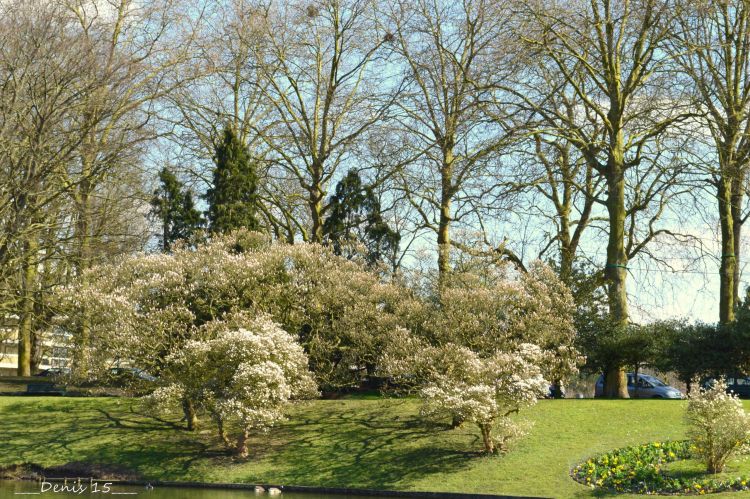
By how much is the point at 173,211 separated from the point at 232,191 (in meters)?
3.76

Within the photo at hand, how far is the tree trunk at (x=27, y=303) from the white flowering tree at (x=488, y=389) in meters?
11.9

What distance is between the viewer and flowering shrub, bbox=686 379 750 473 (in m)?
18.2

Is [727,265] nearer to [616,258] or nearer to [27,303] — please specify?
[616,258]

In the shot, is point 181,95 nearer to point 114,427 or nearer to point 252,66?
point 252,66

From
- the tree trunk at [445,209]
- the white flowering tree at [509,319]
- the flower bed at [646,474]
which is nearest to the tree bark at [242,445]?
the white flowering tree at [509,319]

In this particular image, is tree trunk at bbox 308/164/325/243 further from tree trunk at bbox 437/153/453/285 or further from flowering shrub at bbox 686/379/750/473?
flowering shrub at bbox 686/379/750/473

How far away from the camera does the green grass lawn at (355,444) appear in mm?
21438

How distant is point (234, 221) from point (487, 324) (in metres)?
12.1

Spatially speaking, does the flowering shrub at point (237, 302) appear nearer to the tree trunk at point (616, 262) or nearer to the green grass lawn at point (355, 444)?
the green grass lawn at point (355, 444)

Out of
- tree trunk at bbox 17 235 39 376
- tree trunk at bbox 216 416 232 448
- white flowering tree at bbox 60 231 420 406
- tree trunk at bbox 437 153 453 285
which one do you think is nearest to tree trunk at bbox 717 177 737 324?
tree trunk at bbox 437 153 453 285

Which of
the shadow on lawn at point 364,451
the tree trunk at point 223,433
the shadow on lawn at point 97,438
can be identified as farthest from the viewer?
the shadow on lawn at point 97,438

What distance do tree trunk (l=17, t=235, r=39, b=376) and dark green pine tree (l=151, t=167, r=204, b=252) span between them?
5.37 meters

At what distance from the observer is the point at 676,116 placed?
28.5 meters

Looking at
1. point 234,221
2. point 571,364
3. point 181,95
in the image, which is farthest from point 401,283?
point 181,95
